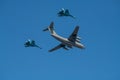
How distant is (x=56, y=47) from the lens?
422ft

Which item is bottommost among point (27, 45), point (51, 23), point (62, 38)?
point (27, 45)

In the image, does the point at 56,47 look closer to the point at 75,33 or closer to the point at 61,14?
the point at 75,33

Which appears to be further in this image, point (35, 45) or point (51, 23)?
point (51, 23)

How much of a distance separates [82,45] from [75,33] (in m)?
5.55

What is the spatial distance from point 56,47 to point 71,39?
15.4 m

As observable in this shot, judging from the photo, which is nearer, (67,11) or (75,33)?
(67,11)

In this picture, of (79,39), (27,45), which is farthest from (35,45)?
(79,39)

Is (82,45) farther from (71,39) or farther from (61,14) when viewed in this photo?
(61,14)

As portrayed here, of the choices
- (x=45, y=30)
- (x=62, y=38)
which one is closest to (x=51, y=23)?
(x=45, y=30)

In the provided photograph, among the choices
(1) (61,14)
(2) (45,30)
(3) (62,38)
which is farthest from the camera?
(2) (45,30)

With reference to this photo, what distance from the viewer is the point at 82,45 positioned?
4599 inches

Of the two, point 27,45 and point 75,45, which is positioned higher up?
point 75,45

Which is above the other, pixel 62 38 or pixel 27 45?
pixel 62 38

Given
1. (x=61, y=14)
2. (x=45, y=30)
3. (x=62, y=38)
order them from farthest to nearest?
(x=45, y=30), (x=62, y=38), (x=61, y=14)
